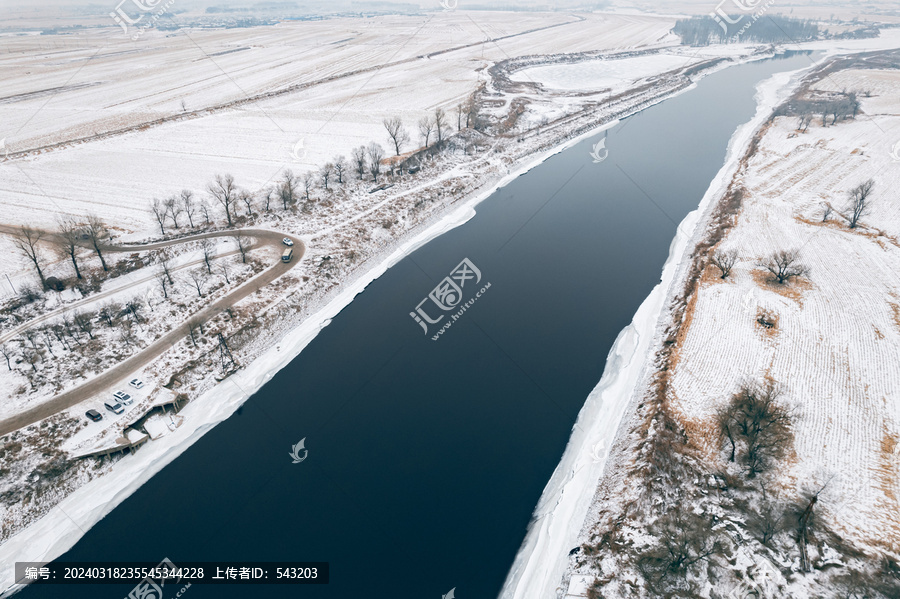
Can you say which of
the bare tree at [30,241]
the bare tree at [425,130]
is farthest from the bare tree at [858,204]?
the bare tree at [30,241]

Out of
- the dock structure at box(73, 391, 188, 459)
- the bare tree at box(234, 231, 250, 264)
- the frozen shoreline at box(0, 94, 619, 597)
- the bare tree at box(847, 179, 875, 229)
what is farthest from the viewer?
the bare tree at box(847, 179, 875, 229)

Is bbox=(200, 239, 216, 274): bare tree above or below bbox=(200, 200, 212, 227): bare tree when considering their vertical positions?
below

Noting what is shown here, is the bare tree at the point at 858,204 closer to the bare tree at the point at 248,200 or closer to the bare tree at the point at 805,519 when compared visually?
the bare tree at the point at 805,519

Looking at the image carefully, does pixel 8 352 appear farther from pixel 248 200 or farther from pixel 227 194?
pixel 248 200

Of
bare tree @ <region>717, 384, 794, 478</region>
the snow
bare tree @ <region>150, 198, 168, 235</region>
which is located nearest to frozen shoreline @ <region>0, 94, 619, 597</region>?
bare tree @ <region>150, 198, 168, 235</region>

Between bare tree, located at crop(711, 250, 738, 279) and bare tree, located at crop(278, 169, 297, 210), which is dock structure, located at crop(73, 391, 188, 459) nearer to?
bare tree, located at crop(278, 169, 297, 210)

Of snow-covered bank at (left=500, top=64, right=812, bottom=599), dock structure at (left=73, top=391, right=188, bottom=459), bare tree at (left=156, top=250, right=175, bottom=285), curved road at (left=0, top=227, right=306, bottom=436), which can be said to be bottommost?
snow-covered bank at (left=500, top=64, right=812, bottom=599)
